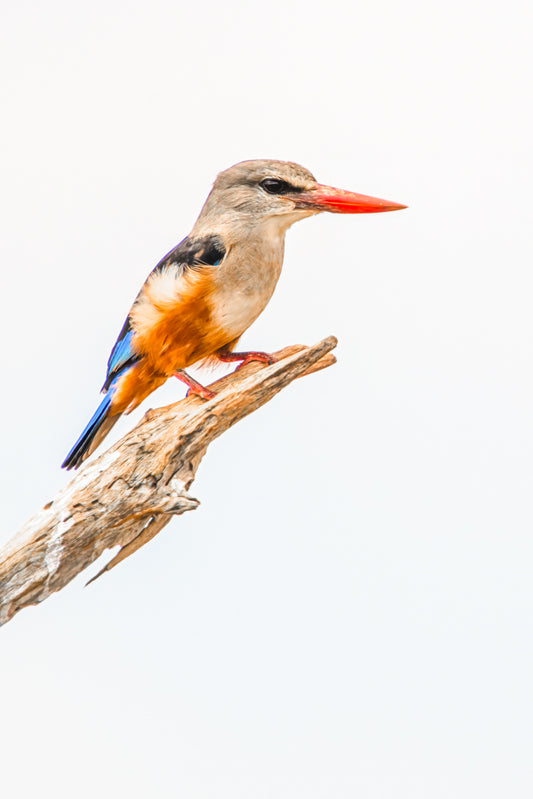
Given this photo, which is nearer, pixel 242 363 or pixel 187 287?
pixel 187 287

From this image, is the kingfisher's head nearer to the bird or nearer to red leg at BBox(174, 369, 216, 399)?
the bird

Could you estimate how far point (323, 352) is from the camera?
12.1 feet

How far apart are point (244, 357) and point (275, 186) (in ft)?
2.23

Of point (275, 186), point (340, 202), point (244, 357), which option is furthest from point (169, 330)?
point (340, 202)

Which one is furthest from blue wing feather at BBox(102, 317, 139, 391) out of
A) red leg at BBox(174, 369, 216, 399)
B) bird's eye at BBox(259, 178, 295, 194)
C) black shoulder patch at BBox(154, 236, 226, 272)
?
bird's eye at BBox(259, 178, 295, 194)

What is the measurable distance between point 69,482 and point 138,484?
296 millimetres

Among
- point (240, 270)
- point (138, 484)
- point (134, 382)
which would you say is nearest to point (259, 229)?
point (240, 270)

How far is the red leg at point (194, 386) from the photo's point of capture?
382 cm

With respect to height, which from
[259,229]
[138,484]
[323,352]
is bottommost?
[138,484]

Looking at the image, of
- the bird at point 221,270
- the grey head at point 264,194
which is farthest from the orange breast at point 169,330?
the grey head at point 264,194

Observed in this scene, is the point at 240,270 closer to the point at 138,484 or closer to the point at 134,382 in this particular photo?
the point at 134,382

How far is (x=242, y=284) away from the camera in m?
3.67

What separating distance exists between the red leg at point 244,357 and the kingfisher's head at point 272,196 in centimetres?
51

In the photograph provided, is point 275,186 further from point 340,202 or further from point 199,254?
point 199,254
